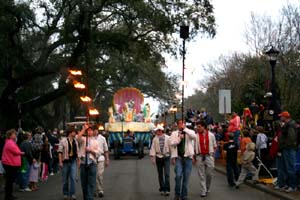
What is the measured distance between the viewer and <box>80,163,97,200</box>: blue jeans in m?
13.5

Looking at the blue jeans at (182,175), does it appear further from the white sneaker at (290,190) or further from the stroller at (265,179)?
the stroller at (265,179)

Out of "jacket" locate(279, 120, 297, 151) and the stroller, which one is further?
the stroller

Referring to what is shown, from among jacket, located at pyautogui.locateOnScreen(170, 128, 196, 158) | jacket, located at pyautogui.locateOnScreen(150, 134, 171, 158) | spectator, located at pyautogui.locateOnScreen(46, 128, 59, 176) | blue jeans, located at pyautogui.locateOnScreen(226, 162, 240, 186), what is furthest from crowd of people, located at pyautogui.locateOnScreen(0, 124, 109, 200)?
spectator, located at pyautogui.locateOnScreen(46, 128, 59, 176)

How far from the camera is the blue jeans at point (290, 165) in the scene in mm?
14758

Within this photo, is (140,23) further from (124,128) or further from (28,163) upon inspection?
(124,128)

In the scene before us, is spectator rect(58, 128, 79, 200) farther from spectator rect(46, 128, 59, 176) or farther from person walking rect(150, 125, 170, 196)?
spectator rect(46, 128, 59, 176)

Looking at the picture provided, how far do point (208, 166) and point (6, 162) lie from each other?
532 cm

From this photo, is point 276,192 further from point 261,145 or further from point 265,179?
point 261,145

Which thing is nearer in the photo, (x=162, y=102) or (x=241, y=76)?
(x=241, y=76)

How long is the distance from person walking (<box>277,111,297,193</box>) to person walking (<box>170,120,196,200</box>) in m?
2.44

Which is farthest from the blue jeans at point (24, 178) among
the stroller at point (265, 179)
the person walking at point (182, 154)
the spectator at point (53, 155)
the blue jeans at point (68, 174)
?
the stroller at point (265, 179)

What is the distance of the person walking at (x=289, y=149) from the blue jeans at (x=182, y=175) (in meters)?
2.58

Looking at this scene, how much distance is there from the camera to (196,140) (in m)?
15.2

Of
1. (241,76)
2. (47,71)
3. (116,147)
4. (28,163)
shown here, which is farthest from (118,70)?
(28,163)
